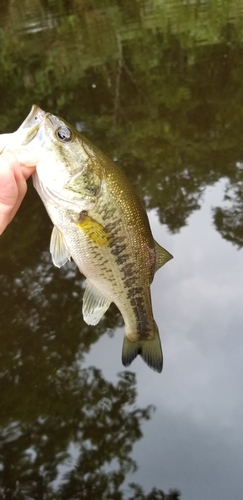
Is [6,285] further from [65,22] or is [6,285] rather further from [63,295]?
[65,22]

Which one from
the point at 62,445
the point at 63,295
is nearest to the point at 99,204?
the point at 62,445

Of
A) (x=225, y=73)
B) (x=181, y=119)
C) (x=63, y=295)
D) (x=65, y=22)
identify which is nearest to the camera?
(x=63, y=295)

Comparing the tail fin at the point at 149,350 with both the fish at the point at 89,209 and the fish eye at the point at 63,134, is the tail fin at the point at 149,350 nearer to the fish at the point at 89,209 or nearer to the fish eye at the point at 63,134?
the fish at the point at 89,209

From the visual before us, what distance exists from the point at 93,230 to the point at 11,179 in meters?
0.44

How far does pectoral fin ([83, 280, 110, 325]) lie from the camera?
2.48m

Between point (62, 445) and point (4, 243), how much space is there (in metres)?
2.60

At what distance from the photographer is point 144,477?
13.7 ft

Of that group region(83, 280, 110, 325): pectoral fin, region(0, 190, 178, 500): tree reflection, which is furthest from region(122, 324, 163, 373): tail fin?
region(0, 190, 178, 500): tree reflection

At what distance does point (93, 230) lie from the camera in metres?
2.28

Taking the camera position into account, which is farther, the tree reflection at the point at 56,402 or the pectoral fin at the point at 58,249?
the tree reflection at the point at 56,402

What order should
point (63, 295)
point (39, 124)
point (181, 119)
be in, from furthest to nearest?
point (181, 119)
point (63, 295)
point (39, 124)

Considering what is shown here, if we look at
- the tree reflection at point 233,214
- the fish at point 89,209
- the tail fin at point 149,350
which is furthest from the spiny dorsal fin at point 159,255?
the tree reflection at point 233,214

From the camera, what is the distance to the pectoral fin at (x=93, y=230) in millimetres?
2266

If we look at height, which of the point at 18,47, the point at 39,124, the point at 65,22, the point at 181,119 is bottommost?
the point at 39,124
